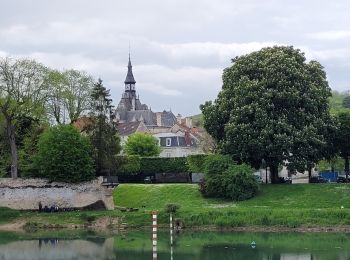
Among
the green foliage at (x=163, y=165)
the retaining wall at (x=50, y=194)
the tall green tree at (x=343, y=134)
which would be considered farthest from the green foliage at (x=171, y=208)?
the green foliage at (x=163, y=165)

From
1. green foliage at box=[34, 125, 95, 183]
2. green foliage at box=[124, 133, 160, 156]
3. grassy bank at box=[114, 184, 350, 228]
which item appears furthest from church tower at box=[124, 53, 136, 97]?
green foliage at box=[34, 125, 95, 183]

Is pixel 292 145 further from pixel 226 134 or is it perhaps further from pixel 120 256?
pixel 120 256

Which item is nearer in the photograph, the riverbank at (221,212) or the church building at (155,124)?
the riverbank at (221,212)

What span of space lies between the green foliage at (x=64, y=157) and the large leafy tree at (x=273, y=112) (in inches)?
498

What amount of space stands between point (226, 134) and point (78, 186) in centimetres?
1410

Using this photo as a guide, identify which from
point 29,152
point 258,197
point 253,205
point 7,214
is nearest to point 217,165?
point 258,197

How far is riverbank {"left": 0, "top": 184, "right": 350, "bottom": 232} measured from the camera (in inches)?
2265

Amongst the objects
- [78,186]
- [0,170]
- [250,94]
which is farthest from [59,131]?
[250,94]

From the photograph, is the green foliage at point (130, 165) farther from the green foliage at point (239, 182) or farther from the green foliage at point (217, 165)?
the green foliage at point (239, 182)

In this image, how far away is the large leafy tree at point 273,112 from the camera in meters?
64.6

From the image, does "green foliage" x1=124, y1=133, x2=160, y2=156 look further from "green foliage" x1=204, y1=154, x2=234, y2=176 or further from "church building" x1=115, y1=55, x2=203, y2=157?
"green foliage" x1=204, y1=154, x2=234, y2=176

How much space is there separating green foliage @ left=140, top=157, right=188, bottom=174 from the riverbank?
32.9 ft

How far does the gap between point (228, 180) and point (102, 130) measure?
514 inches

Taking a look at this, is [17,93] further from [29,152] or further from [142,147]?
[142,147]
